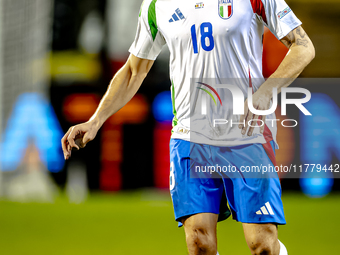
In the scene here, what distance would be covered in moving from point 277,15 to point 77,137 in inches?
52.3

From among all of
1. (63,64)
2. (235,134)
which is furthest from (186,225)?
(63,64)

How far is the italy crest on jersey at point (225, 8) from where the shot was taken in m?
2.75

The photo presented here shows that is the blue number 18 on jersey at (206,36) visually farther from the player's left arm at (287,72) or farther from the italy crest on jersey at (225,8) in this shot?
the player's left arm at (287,72)

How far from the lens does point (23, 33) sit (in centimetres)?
Result: 1155

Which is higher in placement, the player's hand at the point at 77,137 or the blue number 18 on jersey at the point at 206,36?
the blue number 18 on jersey at the point at 206,36

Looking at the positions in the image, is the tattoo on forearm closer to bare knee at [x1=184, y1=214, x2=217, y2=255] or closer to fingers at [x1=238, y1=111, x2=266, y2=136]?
fingers at [x1=238, y1=111, x2=266, y2=136]

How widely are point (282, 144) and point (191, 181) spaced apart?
7.17 m

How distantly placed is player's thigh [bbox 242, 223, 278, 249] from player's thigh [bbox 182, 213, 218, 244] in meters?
0.19

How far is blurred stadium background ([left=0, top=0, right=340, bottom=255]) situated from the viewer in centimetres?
956

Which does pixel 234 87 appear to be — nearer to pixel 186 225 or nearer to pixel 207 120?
pixel 207 120

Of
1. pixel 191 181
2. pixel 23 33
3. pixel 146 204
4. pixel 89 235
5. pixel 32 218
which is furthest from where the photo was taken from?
pixel 23 33

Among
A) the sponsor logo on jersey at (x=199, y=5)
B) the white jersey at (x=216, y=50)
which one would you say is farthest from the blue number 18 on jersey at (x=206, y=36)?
the sponsor logo on jersey at (x=199, y=5)

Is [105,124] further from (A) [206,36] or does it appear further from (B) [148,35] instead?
(A) [206,36]

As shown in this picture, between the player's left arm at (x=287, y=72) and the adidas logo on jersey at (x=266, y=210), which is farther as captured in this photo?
the adidas logo on jersey at (x=266, y=210)
